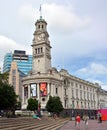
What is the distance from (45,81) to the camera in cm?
10244

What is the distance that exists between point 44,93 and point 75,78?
24.9 meters

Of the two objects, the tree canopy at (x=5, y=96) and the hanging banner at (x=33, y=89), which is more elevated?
the hanging banner at (x=33, y=89)

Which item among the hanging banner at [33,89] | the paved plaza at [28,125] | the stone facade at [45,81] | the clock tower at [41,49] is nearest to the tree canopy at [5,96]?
the paved plaza at [28,125]

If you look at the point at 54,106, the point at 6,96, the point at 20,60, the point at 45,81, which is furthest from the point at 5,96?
the point at 20,60

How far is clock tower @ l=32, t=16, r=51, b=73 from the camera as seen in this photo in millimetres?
108662

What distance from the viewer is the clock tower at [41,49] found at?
357 ft

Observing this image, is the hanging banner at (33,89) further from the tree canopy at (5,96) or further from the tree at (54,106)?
the tree canopy at (5,96)

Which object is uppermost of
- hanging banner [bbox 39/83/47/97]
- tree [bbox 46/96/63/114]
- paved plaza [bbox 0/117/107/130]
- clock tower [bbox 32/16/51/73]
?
clock tower [bbox 32/16/51/73]

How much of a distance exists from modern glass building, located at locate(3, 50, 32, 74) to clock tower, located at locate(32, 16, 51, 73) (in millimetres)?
69272

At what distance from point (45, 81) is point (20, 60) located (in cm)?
8435

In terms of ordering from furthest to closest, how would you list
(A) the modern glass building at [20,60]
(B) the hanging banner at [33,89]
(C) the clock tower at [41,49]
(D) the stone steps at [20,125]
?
1. (A) the modern glass building at [20,60]
2. (C) the clock tower at [41,49]
3. (B) the hanging banner at [33,89]
4. (D) the stone steps at [20,125]

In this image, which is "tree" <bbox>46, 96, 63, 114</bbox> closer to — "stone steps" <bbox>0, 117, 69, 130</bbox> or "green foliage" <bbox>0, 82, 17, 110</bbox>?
"green foliage" <bbox>0, 82, 17, 110</bbox>

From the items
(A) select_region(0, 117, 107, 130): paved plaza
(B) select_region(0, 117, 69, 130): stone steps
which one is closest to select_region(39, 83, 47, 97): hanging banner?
(A) select_region(0, 117, 107, 130): paved plaza

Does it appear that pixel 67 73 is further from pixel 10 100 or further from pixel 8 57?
pixel 8 57
